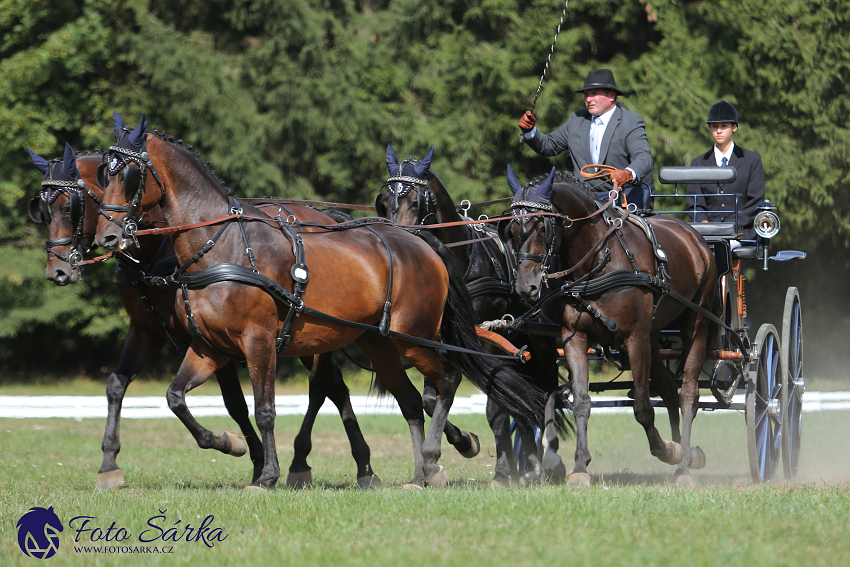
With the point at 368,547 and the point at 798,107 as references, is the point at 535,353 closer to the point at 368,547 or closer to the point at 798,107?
the point at 368,547

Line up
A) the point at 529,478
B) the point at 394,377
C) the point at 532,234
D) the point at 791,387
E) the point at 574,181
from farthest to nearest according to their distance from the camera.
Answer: the point at 791,387
the point at 529,478
the point at 394,377
the point at 574,181
the point at 532,234

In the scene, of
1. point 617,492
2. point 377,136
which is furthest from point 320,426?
point 617,492

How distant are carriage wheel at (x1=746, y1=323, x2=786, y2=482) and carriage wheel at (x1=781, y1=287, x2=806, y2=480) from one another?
60 millimetres

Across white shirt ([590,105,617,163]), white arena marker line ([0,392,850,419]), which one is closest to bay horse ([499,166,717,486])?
white shirt ([590,105,617,163])

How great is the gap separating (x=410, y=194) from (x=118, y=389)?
2.63m

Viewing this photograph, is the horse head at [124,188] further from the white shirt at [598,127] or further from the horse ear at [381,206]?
the white shirt at [598,127]

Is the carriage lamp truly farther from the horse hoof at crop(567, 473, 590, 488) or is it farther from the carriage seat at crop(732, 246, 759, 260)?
the horse hoof at crop(567, 473, 590, 488)

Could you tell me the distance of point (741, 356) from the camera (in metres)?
7.68

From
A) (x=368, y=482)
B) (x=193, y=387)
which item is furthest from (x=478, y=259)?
(x=193, y=387)

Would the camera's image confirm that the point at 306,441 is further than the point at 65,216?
Yes

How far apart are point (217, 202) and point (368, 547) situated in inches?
113

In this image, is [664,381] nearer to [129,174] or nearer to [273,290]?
[273,290]

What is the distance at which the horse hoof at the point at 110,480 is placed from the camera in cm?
688

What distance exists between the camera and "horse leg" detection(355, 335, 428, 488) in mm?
7262
